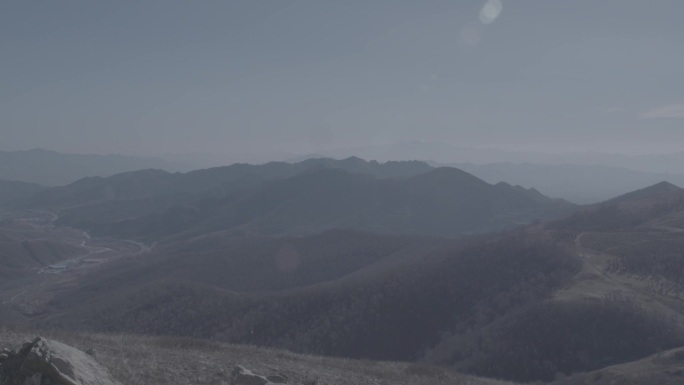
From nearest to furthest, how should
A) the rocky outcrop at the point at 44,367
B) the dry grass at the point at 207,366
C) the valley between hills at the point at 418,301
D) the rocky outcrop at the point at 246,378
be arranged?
the rocky outcrop at the point at 44,367, the dry grass at the point at 207,366, the rocky outcrop at the point at 246,378, the valley between hills at the point at 418,301

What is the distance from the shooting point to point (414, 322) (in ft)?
130

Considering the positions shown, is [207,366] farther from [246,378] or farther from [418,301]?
[418,301]

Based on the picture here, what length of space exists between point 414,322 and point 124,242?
4439 inches

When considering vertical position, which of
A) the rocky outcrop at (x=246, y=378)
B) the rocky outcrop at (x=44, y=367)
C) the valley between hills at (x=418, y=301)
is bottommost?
the valley between hills at (x=418, y=301)

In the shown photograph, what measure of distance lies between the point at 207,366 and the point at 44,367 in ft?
17.0

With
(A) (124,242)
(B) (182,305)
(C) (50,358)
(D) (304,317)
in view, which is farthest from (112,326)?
(A) (124,242)

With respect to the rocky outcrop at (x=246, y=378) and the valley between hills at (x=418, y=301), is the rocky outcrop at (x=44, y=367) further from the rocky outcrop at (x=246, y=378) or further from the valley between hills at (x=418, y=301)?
the rocky outcrop at (x=246, y=378)

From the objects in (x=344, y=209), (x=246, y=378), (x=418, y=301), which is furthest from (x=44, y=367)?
(x=344, y=209)

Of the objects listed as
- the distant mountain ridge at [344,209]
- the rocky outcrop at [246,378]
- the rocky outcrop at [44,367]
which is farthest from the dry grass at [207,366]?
the distant mountain ridge at [344,209]

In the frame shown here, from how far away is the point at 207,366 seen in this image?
13039 mm

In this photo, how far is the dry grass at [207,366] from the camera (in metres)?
11.5

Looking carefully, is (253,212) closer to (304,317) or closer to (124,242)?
(124,242)

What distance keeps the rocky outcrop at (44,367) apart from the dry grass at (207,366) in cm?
148

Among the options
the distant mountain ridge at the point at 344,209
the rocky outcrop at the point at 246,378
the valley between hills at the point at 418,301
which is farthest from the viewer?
the distant mountain ridge at the point at 344,209
